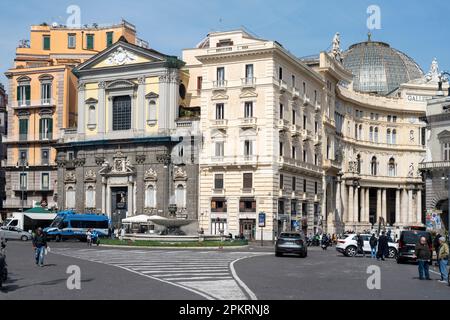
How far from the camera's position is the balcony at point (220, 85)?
230ft

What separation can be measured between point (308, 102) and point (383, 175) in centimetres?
3155

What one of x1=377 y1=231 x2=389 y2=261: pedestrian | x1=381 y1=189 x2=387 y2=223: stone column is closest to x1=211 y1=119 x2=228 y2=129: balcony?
x1=377 y1=231 x2=389 y2=261: pedestrian

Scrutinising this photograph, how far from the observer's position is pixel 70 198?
262 ft

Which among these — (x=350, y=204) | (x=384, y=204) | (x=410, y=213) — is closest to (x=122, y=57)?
(x=350, y=204)

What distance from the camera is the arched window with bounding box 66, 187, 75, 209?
261 ft

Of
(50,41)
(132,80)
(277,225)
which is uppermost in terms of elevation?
(50,41)

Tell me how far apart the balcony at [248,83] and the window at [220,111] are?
3099 mm

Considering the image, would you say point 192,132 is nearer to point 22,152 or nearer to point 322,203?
point 322,203

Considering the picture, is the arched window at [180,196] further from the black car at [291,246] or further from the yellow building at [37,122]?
the black car at [291,246]

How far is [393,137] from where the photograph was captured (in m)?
105

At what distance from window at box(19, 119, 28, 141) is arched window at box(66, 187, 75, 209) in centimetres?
1077

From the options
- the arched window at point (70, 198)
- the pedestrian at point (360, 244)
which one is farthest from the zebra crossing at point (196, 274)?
the arched window at point (70, 198)
